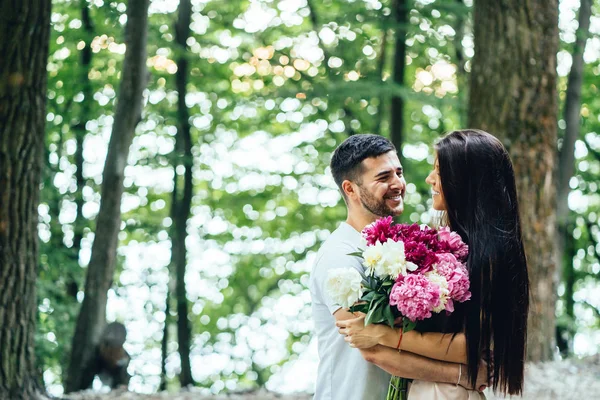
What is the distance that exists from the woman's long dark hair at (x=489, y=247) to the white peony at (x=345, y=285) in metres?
0.45

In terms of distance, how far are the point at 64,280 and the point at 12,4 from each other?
19.9 feet

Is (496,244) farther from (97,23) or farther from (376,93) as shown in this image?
(97,23)

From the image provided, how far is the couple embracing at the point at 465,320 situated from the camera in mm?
3057

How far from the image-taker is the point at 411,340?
3051 millimetres

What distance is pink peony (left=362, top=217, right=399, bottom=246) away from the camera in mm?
3109

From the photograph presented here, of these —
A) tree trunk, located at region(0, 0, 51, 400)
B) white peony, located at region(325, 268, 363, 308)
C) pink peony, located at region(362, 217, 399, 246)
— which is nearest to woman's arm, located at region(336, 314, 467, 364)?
white peony, located at region(325, 268, 363, 308)

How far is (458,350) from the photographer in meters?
3.06

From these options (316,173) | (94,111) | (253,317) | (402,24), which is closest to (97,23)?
(94,111)

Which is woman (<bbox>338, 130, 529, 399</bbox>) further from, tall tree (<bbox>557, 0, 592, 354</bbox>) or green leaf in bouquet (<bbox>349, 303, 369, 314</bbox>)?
tall tree (<bbox>557, 0, 592, 354</bbox>)

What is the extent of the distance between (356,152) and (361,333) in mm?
958

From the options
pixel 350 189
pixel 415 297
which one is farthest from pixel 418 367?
pixel 350 189

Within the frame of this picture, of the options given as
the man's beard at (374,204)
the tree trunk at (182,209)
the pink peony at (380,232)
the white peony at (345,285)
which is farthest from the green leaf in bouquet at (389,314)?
the tree trunk at (182,209)

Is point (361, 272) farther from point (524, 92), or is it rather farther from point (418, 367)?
point (524, 92)

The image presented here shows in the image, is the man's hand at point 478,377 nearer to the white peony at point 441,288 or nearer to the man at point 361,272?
the man at point 361,272
